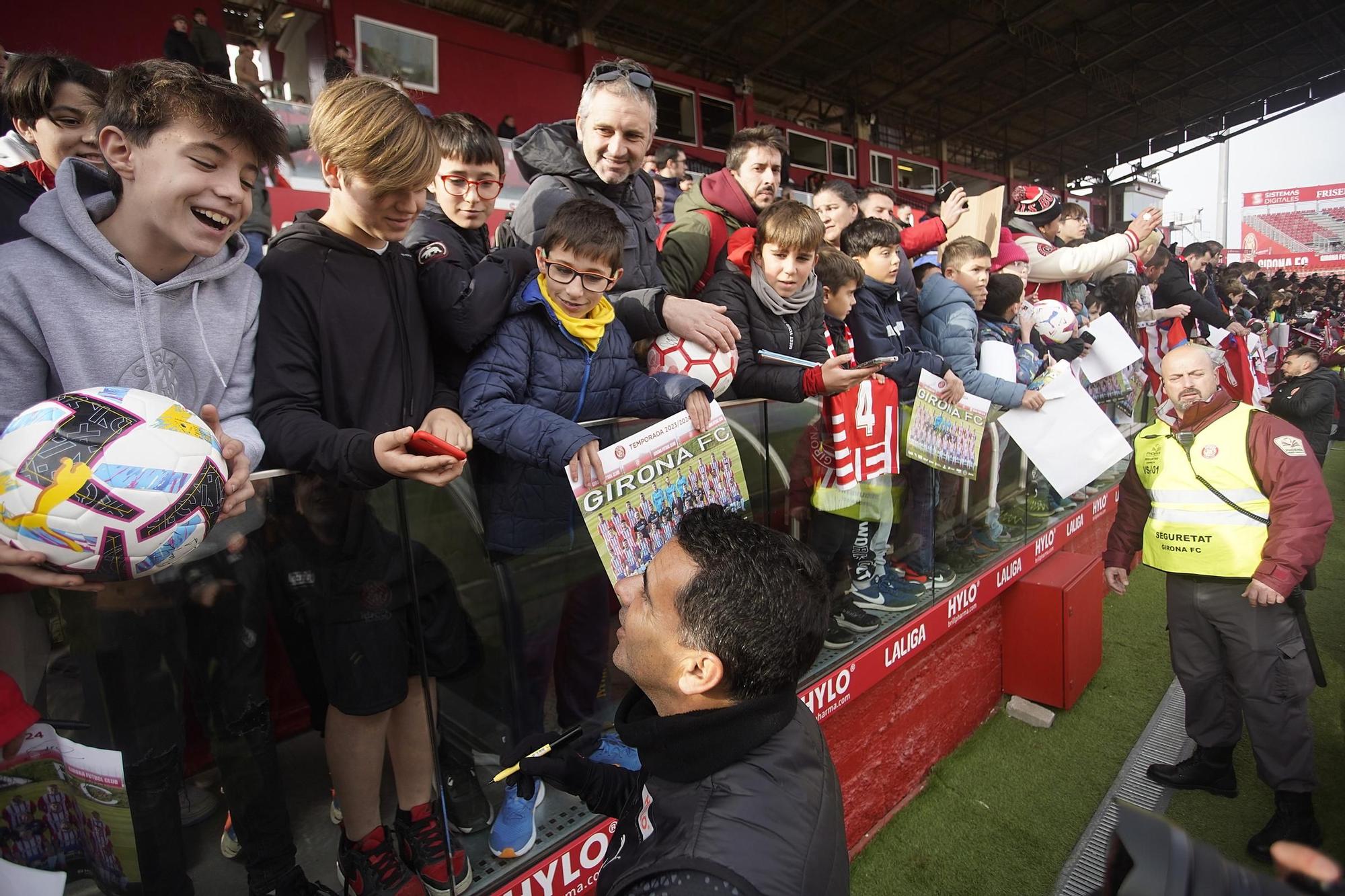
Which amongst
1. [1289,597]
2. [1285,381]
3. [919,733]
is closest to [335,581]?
[919,733]

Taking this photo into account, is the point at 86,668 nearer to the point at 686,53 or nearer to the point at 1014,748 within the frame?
the point at 1014,748

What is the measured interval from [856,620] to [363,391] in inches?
89.9

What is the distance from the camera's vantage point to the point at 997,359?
155 inches

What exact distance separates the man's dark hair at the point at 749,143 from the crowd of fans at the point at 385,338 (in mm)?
19

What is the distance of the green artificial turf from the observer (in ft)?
9.52

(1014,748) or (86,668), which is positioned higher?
(86,668)

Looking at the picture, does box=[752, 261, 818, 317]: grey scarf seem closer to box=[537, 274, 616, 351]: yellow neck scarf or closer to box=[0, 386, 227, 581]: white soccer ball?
box=[537, 274, 616, 351]: yellow neck scarf

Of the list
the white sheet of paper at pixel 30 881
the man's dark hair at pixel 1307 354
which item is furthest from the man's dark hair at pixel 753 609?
the man's dark hair at pixel 1307 354

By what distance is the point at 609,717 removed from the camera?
7.23ft

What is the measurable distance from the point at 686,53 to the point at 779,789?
16805mm

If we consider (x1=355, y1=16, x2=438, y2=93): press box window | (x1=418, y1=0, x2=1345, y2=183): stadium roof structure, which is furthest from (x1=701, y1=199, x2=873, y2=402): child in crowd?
(x1=418, y1=0, x2=1345, y2=183): stadium roof structure

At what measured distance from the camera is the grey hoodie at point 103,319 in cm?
125

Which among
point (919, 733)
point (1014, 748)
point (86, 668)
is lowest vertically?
point (1014, 748)

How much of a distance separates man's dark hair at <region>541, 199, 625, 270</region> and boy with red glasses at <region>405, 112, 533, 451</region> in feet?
0.52
